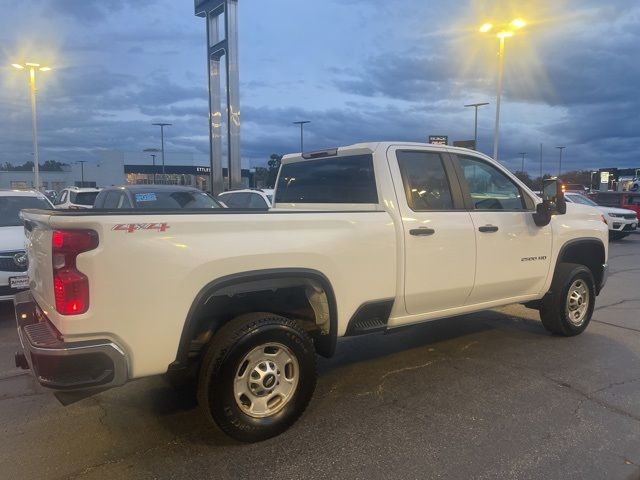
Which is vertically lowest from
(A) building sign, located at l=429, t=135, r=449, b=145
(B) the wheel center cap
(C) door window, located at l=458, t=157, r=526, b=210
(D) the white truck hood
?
(B) the wheel center cap

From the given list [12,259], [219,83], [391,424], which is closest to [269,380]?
[391,424]

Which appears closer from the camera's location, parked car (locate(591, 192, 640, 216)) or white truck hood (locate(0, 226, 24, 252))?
white truck hood (locate(0, 226, 24, 252))

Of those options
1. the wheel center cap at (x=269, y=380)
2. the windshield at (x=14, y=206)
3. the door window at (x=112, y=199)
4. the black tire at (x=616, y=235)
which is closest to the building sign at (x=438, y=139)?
the black tire at (x=616, y=235)

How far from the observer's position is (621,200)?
815 inches

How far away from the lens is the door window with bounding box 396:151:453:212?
4.46 metres

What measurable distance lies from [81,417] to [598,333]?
5.48 meters

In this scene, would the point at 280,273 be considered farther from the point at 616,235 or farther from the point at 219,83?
the point at 219,83

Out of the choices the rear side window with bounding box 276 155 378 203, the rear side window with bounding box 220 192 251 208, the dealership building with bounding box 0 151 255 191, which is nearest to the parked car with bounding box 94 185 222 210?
the rear side window with bounding box 220 192 251 208

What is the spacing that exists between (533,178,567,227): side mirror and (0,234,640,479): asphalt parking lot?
4.51 ft

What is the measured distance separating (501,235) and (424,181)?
3.13 feet

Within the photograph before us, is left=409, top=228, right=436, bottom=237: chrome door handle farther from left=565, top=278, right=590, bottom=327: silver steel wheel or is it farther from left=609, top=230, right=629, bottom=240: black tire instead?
left=609, top=230, right=629, bottom=240: black tire

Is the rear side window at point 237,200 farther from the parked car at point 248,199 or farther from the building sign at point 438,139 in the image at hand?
the building sign at point 438,139

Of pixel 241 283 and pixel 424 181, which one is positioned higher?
pixel 424 181

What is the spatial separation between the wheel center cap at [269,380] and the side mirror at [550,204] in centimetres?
312
